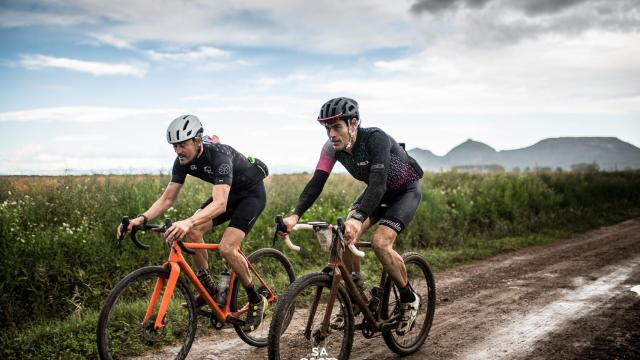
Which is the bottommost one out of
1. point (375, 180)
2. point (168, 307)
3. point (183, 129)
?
point (168, 307)

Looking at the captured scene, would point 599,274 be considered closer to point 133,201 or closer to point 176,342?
point 176,342

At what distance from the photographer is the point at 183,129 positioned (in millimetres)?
5324

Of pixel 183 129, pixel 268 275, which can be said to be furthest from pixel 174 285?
pixel 268 275

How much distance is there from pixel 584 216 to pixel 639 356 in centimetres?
1420

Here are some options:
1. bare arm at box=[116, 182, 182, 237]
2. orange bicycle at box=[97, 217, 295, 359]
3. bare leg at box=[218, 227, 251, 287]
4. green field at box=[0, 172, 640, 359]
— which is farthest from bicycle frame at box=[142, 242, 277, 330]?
green field at box=[0, 172, 640, 359]

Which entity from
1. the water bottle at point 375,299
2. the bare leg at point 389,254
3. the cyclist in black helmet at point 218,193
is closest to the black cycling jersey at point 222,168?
the cyclist in black helmet at point 218,193

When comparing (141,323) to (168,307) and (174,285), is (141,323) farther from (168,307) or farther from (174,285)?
(168,307)

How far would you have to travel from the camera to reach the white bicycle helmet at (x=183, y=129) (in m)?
5.29

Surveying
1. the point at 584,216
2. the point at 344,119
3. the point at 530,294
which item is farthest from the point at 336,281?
the point at 584,216

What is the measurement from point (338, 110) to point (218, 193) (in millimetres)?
1541

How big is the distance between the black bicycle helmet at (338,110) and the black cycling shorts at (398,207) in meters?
0.94

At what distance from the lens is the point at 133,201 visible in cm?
962

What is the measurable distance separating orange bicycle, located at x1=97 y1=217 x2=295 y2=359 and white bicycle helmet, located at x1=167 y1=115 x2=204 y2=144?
3.23 feet

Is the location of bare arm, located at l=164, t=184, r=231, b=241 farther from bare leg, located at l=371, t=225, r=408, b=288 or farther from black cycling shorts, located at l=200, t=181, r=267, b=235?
bare leg, located at l=371, t=225, r=408, b=288
